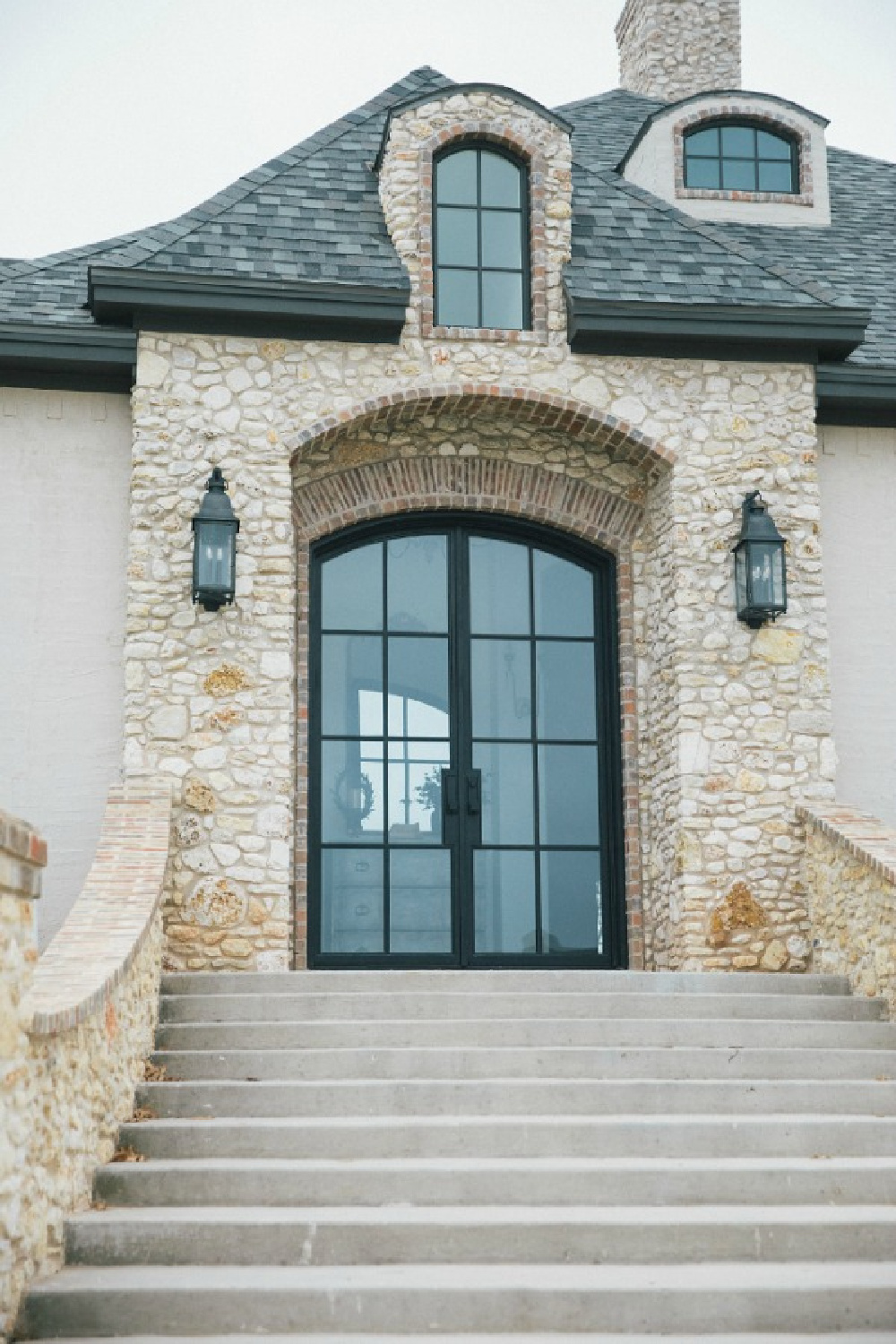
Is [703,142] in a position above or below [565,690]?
above

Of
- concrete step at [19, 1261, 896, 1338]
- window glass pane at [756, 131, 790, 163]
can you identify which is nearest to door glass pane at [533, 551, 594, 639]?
window glass pane at [756, 131, 790, 163]


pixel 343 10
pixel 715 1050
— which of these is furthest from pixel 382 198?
pixel 343 10

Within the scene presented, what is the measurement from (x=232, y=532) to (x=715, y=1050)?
3.87 metres

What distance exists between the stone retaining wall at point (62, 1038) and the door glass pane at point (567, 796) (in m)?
3.06

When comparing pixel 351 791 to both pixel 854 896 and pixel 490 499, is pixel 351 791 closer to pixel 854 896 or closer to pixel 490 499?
pixel 490 499

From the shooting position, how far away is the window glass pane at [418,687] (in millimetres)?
9531

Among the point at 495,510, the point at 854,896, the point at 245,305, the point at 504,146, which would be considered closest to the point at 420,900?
the point at 495,510

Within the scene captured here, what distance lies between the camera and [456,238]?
31.4 feet

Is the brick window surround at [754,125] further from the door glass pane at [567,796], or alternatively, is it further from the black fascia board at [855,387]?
the door glass pane at [567,796]

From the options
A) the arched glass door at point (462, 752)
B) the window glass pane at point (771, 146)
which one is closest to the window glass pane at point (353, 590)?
the arched glass door at point (462, 752)

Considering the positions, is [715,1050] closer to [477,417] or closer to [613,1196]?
[613,1196]

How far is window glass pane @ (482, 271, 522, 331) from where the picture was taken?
9.42 meters

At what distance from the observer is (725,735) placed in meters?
8.86

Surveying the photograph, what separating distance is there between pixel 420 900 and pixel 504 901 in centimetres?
52
